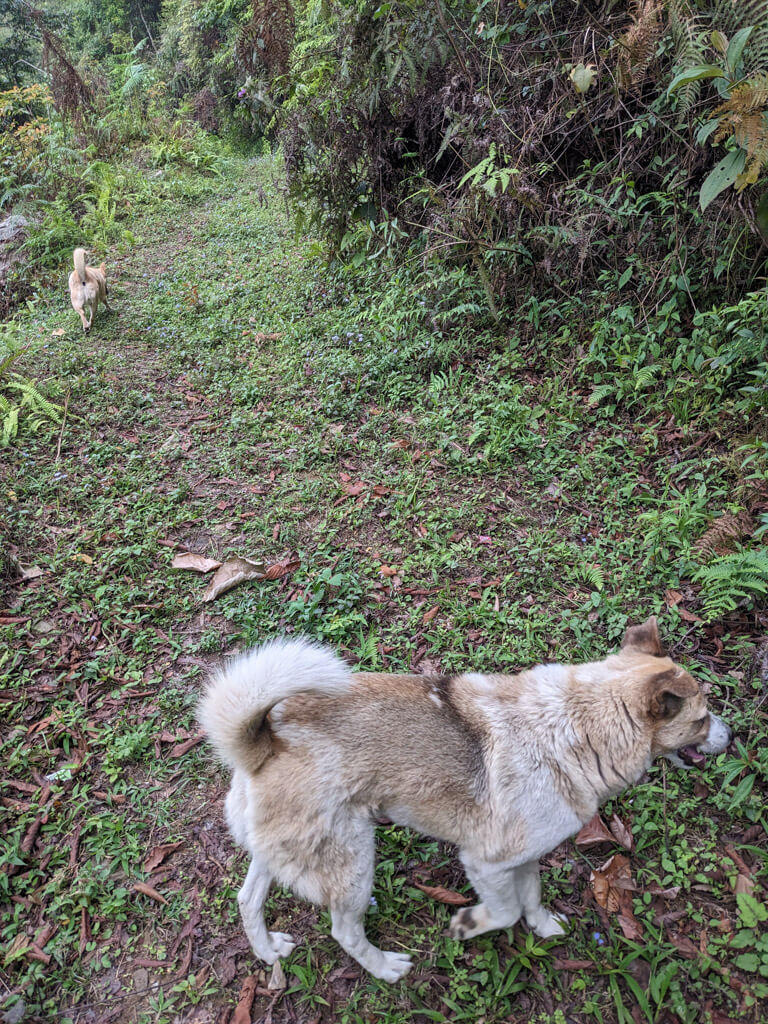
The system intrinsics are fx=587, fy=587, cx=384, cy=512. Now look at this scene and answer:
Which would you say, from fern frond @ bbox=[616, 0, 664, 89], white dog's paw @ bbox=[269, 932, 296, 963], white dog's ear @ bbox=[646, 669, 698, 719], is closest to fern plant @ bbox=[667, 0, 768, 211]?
fern frond @ bbox=[616, 0, 664, 89]

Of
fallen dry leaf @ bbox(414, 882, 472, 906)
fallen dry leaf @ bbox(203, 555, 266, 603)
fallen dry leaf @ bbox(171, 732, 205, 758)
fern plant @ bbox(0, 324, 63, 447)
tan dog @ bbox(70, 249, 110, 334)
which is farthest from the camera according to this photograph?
tan dog @ bbox(70, 249, 110, 334)

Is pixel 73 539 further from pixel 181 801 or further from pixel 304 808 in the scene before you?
pixel 304 808

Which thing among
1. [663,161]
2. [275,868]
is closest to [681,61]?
[663,161]

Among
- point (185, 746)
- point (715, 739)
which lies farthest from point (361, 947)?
point (715, 739)

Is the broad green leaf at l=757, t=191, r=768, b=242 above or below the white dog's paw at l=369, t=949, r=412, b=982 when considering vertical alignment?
above

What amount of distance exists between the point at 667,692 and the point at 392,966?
1.65 meters

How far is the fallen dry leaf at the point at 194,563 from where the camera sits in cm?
444

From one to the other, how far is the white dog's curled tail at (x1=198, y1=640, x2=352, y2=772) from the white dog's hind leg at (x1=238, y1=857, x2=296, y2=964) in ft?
1.82

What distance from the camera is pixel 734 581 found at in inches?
136

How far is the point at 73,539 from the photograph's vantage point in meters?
4.80

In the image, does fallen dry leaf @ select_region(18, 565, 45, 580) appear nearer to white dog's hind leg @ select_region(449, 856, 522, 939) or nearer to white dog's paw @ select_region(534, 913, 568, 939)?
white dog's hind leg @ select_region(449, 856, 522, 939)

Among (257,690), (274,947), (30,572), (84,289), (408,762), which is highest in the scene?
(84,289)

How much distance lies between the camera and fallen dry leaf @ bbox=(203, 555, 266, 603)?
4238mm

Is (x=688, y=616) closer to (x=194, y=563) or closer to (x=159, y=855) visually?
(x=159, y=855)
